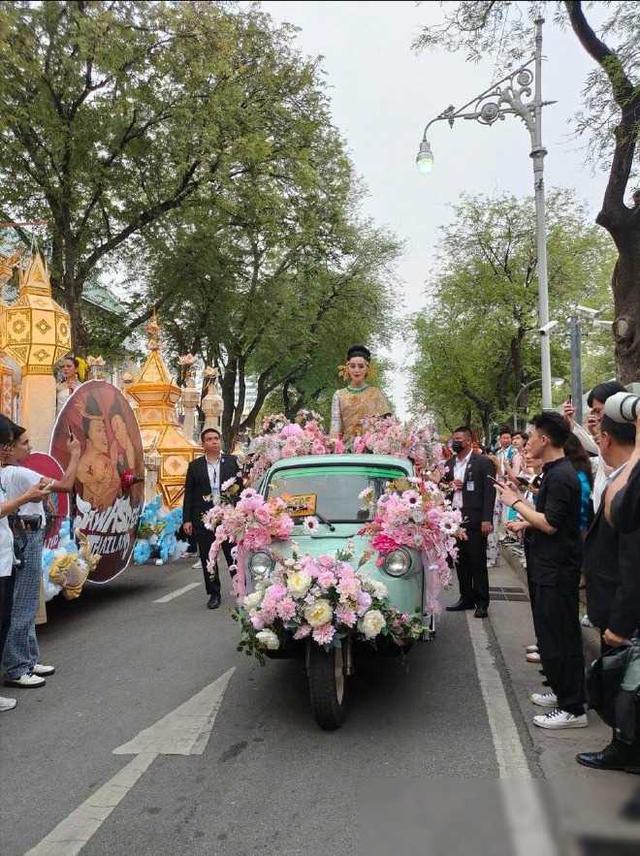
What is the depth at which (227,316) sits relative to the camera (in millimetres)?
23359

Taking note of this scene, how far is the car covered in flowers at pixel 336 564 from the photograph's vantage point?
4.24 metres

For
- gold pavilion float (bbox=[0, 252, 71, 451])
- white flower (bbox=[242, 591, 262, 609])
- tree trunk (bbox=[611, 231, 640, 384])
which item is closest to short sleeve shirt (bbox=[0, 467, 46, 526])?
white flower (bbox=[242, 591, 262, 609])

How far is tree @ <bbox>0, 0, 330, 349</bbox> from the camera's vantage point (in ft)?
47.4

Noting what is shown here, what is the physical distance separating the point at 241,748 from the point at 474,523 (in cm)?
421

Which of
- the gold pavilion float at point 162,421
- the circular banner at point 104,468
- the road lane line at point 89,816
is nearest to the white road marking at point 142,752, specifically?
the road lane line at point 89,816

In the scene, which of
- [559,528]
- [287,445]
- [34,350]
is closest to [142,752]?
[559,528]

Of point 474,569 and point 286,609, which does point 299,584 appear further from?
point 474,569

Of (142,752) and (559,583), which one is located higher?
(559,583)

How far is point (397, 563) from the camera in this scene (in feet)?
15.4

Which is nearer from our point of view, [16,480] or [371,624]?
[371,624]

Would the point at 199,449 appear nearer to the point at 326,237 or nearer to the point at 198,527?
the point at 198,527

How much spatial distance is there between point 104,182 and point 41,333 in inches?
356

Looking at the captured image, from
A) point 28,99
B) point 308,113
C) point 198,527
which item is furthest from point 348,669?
point 308,113

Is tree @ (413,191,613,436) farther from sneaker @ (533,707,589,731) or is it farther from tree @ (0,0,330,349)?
sneaker @ (533,707,589,731)
